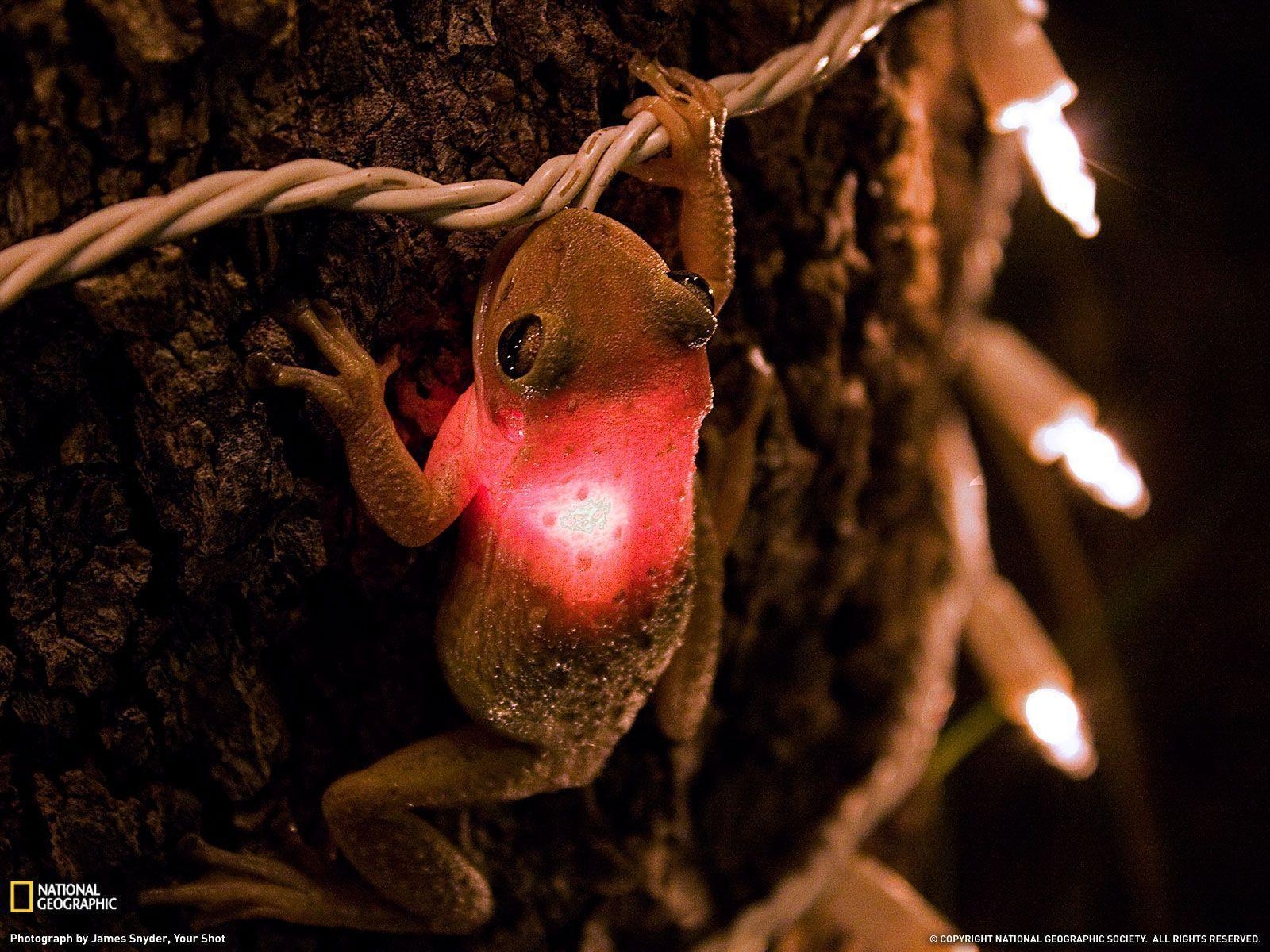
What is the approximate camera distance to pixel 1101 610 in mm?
1978

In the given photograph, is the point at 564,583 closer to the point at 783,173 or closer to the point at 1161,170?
the point at 783,173

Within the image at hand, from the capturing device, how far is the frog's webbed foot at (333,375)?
687mm

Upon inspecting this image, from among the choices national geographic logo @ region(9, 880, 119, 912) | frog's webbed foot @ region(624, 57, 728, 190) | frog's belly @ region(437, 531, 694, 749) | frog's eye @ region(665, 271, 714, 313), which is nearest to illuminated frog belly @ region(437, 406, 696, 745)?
frog's belly @ region(437, 531, 694, 749)

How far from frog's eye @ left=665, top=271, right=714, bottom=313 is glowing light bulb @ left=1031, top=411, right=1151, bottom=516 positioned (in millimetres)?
761

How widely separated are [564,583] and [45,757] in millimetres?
434

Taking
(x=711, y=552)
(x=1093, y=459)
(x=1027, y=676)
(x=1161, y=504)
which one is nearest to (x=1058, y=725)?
(x=1027, y=676)

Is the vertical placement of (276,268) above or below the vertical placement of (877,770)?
above

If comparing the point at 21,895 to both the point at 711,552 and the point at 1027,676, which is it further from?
the point at 1027,676

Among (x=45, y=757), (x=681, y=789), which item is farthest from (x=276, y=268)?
(x=681, y=789)

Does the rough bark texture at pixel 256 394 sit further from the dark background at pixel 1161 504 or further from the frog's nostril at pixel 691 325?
the dark background at pixel 1161 504

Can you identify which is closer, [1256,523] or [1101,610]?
[1256,523]

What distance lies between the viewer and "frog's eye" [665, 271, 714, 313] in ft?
2.36

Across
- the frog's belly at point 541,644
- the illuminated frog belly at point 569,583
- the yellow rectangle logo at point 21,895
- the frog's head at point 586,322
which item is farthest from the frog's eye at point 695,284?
the yellow rectangle logo at point 21,895

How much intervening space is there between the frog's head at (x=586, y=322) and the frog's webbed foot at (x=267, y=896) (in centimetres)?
45
